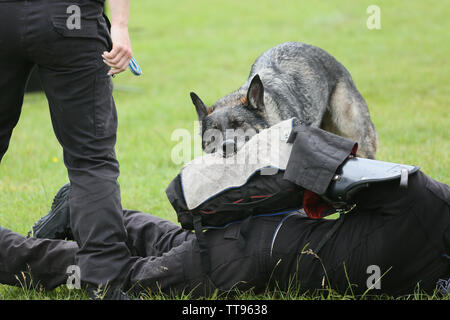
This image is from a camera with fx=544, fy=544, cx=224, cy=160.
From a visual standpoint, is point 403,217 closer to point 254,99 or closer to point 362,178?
point 362,178

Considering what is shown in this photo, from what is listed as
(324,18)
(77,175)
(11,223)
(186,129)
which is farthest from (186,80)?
(77,175)

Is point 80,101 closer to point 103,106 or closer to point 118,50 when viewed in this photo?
point 103,106

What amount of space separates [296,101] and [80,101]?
2519mm

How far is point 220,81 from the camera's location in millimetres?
11195

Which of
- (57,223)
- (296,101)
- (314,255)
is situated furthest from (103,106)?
(296,101)

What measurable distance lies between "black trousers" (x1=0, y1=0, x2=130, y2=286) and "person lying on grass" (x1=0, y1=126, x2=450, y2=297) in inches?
6.7

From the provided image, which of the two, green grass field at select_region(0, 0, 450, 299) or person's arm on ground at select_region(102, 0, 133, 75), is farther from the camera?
green grass field at select_region(0, 0, 450, 299)

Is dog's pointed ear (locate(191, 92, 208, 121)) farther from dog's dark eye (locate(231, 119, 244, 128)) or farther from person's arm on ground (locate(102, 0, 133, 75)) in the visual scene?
person's arm on ground (locate(102, 0, 133, 75))

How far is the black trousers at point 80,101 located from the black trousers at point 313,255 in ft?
0.76

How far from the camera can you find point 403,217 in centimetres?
266

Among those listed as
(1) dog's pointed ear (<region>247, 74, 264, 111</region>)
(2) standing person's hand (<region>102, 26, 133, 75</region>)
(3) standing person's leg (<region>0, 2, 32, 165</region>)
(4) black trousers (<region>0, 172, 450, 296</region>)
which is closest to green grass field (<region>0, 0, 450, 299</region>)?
(4) black trousers (<region>0, 172, 450, 296</region>)

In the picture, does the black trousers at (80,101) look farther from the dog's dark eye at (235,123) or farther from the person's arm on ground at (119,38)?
the dog's dark eye at (235,123)

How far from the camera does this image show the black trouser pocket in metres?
2.86

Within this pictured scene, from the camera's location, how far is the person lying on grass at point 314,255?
2.67m
